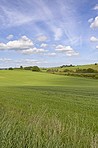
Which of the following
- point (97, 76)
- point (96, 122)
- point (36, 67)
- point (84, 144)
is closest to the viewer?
point (84, 144)

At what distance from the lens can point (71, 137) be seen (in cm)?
351

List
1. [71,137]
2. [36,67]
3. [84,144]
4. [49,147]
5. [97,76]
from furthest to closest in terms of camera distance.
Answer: [36,67]
[97,76]
[71,137]
[84,144]
[49,147]

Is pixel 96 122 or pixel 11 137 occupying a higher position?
pixel 11 137

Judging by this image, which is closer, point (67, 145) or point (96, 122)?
point (67, 145)

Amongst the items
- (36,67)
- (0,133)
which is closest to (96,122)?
(0,133)

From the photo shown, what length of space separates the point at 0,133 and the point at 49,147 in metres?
1.44

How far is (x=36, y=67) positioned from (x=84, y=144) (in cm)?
8577

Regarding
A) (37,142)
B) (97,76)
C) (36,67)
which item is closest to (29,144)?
(37,142)

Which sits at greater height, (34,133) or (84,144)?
(34,133)

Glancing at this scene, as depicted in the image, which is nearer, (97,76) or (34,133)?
(34,133)

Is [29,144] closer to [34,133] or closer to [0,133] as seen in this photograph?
[34,133]

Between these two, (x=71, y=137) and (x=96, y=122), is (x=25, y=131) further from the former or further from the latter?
(x=96, y=122)

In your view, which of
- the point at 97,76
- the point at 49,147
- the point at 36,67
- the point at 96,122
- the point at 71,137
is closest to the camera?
the point at 49,147

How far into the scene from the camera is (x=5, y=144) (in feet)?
10.2
